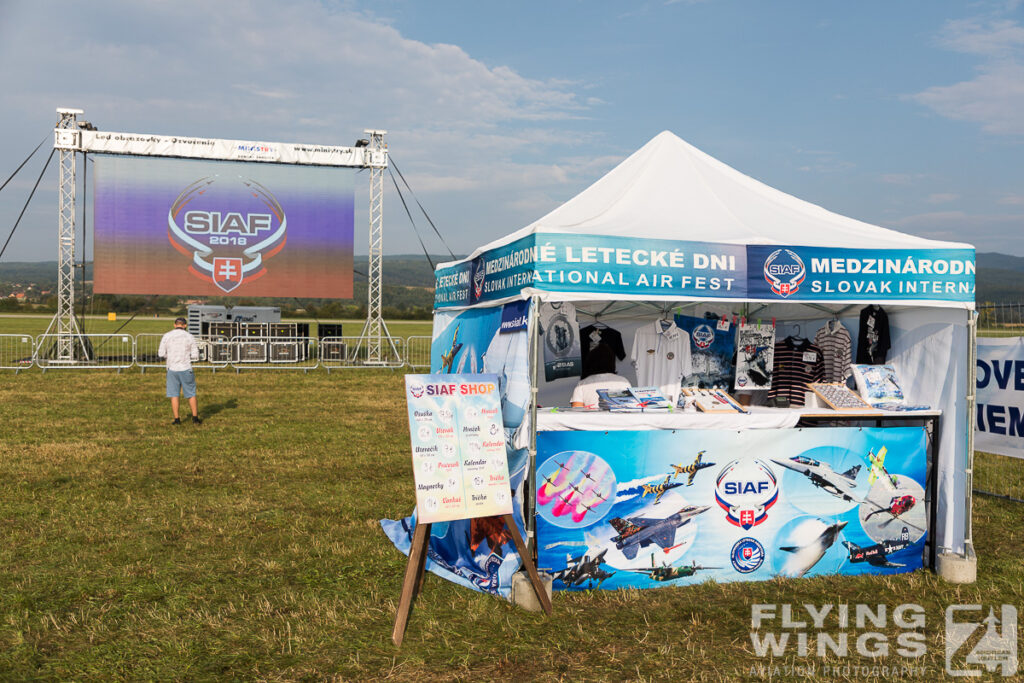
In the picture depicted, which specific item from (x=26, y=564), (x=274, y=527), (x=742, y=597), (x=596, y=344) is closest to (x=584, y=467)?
(x=742, y=597)

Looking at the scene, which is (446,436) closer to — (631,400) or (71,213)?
(631,400)

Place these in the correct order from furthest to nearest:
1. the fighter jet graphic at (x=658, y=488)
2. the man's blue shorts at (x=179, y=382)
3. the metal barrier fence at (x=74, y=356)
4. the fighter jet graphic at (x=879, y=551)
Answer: the metal barrier fence at (x=74, y=356) → the man's blue shorts at (x=179, y=382) → the fighter jet graphic at (x=879, y=551) → the fighter jet graphic at (x=658, y=488)

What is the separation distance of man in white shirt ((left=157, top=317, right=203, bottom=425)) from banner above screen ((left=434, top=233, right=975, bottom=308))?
8278 millimetres

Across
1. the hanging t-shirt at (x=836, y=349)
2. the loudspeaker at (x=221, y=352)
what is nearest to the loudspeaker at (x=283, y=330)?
the loudspeaker at (x=221, y=352)

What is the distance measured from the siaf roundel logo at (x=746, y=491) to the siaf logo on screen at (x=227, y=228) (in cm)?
2036

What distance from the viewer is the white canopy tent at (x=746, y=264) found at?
17.0 ft

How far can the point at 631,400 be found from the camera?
19.4ft

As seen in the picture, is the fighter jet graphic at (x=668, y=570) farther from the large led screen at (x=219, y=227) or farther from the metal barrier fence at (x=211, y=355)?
the large led screen at (x=219, y=227)

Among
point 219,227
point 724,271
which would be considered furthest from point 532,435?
point 219,227

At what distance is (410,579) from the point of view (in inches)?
182

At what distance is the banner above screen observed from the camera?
16.7 feet

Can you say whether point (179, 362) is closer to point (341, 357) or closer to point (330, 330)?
point (341, 357)

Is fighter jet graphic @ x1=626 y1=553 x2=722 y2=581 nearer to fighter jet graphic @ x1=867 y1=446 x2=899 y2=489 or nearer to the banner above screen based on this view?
fighter jet graphic @ x1=867 y1=446 x2=899 y2=489

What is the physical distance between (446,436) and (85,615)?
2440 mm
